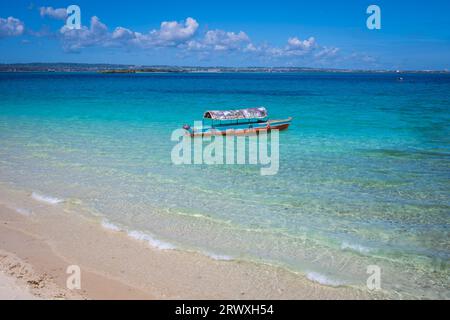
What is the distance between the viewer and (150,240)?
8.94 meters

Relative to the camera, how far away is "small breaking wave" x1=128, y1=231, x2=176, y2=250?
8.61 metres

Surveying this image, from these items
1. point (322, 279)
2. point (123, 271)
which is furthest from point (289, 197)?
point (123, 271)

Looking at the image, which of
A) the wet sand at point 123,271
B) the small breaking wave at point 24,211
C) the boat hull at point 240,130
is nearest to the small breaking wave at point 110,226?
the wet sand at point 123,271

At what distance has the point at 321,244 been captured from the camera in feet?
28.5

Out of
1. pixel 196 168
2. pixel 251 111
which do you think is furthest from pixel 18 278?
pixel 251 111

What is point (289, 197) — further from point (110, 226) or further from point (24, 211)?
point (24, 211)

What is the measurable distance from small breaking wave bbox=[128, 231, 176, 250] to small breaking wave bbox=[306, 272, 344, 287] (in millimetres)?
2950

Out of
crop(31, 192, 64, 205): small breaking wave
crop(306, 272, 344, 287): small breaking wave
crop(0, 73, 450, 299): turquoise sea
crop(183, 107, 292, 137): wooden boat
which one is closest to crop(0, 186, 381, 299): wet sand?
crop(306, 272, 344, 287): small breaking wave

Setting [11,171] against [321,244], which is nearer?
[321,244]

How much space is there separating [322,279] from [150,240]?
12.6ft
